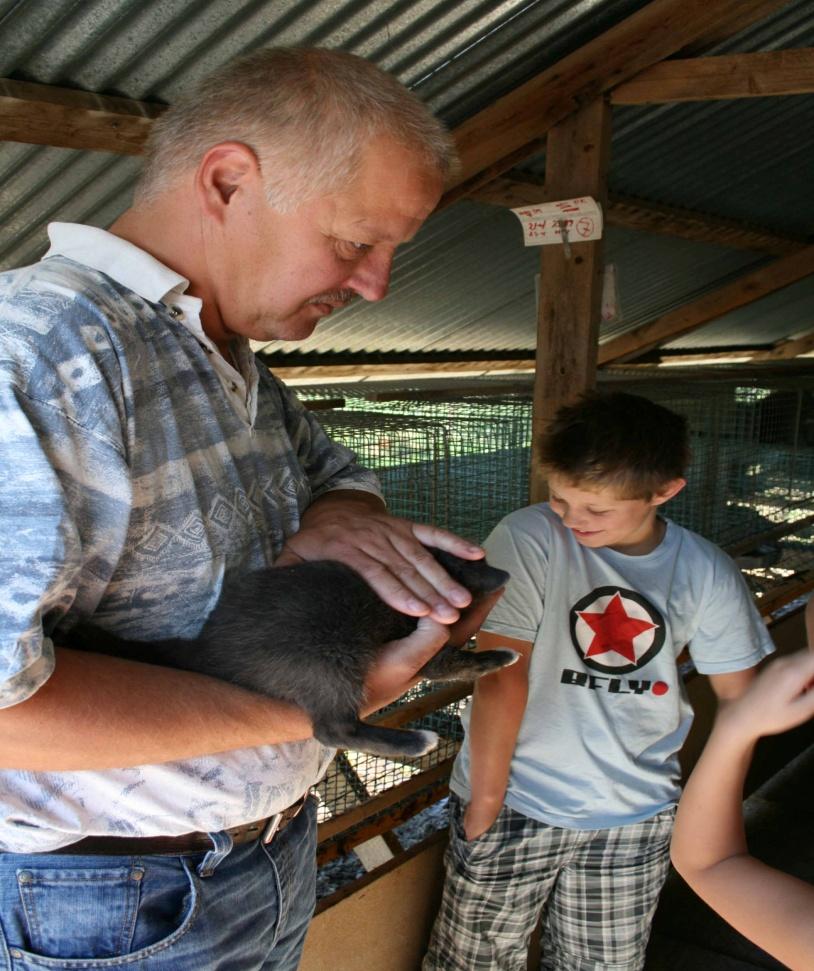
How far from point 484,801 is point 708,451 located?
2.87m

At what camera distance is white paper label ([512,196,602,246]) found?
3.21 metres

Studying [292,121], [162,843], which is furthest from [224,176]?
[162,843]

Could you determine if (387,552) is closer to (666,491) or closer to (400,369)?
(666,491)

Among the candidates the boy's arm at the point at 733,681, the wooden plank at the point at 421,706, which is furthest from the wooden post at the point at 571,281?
the boy's arm at the point at 733,681

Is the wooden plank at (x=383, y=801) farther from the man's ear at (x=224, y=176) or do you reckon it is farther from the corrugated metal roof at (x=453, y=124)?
the corrugated metal roof at (x=453, y=124)

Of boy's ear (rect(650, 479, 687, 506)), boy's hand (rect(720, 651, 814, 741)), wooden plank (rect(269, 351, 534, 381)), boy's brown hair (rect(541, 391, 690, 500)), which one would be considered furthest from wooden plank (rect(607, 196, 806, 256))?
boy's hand (rect(720, 651, 814, 741))

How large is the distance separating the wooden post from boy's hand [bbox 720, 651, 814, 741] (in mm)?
2139

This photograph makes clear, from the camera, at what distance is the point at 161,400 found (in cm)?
105

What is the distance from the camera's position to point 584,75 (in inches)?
133

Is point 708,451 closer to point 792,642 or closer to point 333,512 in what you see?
point 792,642

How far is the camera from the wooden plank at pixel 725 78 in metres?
3.21

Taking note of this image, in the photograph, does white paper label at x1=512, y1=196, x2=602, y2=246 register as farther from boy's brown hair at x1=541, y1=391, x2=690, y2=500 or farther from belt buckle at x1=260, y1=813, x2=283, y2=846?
belt buckle at x1=260, y1=813, x2=283, y2=846

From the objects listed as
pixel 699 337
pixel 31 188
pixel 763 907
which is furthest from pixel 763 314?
pixel 763 907

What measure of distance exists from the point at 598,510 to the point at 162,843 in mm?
1501
